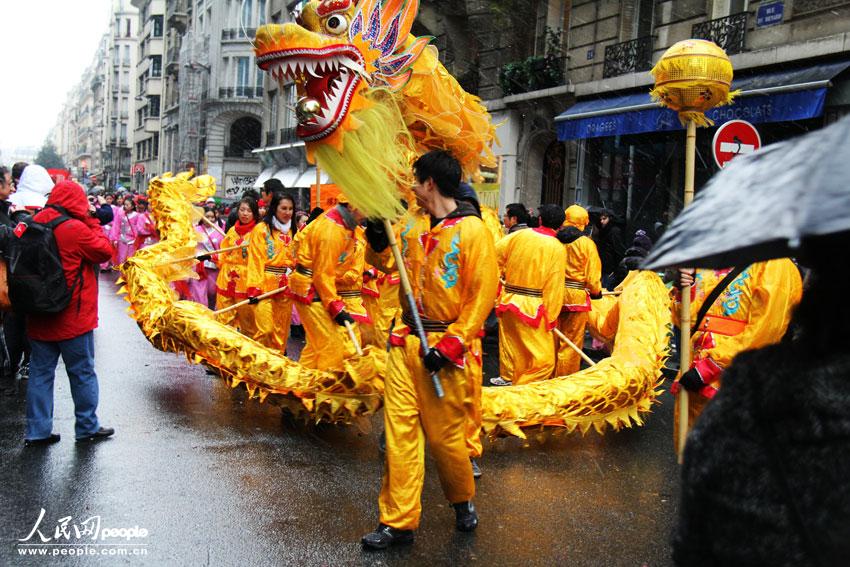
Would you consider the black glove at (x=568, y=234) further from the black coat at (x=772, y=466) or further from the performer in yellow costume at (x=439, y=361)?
the black coat at (x=772, y=466)

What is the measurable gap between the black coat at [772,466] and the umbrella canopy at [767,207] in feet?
0.83

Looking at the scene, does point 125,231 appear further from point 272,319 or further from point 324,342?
point 324,342

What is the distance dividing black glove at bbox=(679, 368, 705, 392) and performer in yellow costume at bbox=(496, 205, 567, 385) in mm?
2895

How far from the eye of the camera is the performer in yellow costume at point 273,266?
7.93m

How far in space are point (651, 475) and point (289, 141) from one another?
32.9 meters

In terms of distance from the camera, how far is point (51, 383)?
538 centimetres

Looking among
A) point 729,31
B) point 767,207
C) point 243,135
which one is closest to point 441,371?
point 767,207

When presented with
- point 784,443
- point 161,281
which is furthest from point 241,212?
point 784,443

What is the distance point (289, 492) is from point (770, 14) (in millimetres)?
12074

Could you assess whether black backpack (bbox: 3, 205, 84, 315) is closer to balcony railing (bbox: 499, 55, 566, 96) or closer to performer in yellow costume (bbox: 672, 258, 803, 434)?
performer in yellow costume (bbox: 672, 258, 803, 434)

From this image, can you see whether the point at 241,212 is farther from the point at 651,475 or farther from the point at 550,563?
the point at 550,563

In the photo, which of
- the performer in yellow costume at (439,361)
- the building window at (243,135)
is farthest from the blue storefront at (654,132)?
the building window at (243,135)

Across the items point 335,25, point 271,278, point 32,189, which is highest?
point 335,25

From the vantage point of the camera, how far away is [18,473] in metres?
4.74
